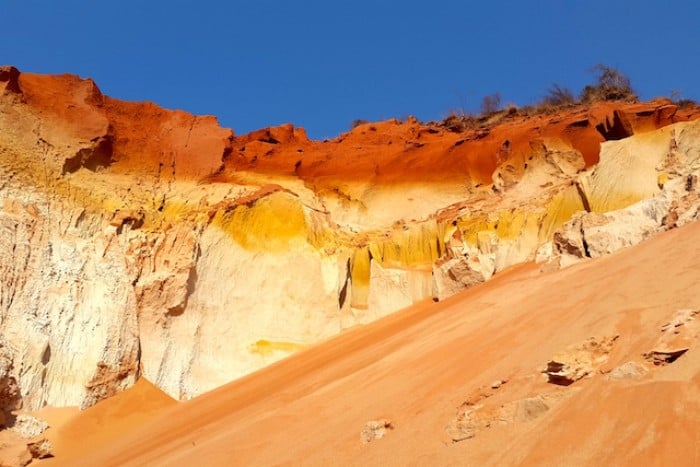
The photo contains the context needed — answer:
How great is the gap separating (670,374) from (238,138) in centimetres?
1644

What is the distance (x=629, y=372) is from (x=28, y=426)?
9576mm

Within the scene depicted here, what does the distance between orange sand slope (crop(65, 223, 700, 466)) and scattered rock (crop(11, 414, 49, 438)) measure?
2.06ft

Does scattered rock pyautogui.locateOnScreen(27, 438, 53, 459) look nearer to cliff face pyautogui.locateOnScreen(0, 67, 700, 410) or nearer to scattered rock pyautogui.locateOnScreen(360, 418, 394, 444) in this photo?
cliff face pyautogui.locateOnScreen(0, 67, 700, 410)

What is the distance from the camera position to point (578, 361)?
589 cm

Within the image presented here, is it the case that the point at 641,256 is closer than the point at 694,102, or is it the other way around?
the point at 641,256

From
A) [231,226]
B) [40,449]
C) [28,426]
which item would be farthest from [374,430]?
[231,226]

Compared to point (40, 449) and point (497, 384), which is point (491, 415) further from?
point (40, 449)

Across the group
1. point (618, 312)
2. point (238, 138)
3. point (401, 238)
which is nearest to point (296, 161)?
point (238, 138)

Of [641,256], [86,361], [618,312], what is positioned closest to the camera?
[618,312]

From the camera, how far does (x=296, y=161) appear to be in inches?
766

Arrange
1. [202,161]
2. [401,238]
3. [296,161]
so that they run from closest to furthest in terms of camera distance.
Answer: [401,238], [202,161], [296,161]

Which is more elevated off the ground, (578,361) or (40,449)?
(578,361)

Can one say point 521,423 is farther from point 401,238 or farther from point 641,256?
point 401,238

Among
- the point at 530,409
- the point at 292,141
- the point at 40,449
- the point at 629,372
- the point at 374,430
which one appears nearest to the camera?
the point at 629,372
